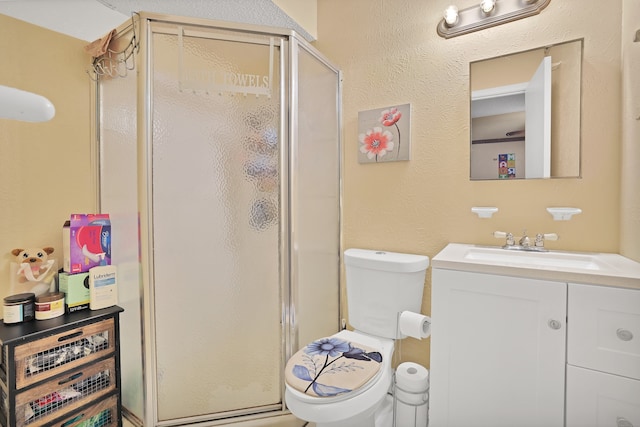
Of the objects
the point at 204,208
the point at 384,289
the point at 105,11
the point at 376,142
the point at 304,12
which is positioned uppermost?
the point at 304,12

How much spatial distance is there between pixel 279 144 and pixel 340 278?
0.96m

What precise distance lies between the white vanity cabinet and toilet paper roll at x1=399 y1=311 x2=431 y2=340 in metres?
0.53

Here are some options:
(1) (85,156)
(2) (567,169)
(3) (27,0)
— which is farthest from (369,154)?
(3) (27,0)

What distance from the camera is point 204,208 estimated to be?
1396 mm

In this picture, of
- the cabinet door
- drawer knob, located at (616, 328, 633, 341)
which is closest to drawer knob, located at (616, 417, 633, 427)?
the cabinet door

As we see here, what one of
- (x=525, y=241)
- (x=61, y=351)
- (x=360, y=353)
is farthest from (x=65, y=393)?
(x=525, y=241)

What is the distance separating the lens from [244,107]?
4.72 feet

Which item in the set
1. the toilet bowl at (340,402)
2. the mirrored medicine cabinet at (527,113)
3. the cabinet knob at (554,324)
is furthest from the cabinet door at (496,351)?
the mirrored medicine cabinet at (527,113)

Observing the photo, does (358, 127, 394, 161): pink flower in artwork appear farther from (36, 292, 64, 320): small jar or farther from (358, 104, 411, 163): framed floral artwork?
(36, 292, 64, 320): small jar

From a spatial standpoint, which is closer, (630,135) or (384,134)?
(630,135)

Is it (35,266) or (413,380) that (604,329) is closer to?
(413,380)

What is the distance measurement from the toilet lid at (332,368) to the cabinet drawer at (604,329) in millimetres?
683

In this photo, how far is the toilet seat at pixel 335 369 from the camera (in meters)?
1.07

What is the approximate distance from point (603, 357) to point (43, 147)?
239 centimetres
